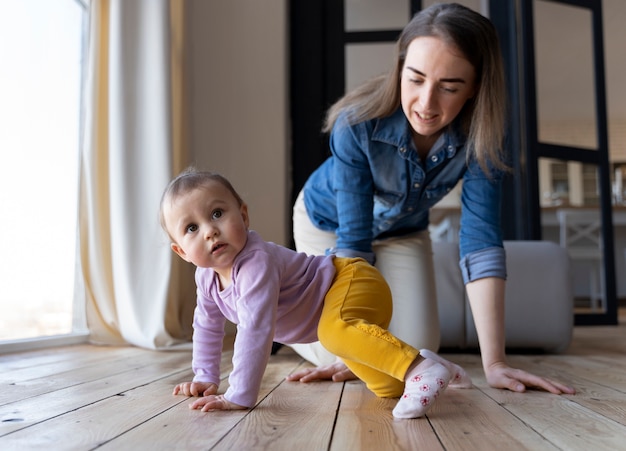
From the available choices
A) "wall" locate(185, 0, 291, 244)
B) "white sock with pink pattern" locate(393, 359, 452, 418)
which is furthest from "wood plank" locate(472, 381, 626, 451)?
"wall" locate(185, 0, 291, 244)

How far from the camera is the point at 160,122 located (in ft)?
8.54

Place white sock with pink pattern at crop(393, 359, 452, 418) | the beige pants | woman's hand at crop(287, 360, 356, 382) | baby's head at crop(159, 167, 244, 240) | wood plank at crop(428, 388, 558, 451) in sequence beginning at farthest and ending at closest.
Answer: the beige pants
woman's hand at crop(287, 360, 356, 382)
baby's head at crop(159, 167, 244, 240)
white sock with pink pattern at crop(393, 359, 452, 418)
wood plank at crop(428, 388, 558, 451)

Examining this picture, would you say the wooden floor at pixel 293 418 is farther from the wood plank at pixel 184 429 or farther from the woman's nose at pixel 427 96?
the woman's nose at pixel 427 96

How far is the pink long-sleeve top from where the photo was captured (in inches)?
43.0

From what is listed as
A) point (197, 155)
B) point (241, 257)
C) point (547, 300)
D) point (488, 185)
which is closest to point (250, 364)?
point (241, 257)

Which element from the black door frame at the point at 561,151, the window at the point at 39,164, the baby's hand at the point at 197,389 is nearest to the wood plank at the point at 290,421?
the baby's hand at the point at 197,389

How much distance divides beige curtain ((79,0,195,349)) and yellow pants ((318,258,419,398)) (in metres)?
1.40

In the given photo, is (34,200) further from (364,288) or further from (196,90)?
(364,288)

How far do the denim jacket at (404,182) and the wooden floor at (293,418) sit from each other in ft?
1.02

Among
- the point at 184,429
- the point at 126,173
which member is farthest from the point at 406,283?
the point at 126,173

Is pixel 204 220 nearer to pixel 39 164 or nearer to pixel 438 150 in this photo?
pixel 438 150

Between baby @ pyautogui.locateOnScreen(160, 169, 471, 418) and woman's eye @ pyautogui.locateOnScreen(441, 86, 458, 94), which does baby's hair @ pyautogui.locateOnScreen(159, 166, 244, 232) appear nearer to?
baby @ pyautogui.locateOnScreen(160, 169, 471, 418)

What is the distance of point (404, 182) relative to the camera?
155 centimetres

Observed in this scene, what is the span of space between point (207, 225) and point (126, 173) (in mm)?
1523
